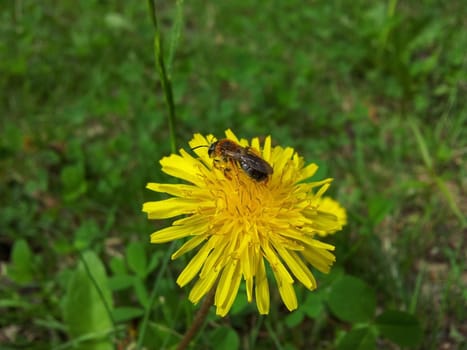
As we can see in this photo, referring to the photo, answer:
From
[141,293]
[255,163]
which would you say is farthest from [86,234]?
[255,163]

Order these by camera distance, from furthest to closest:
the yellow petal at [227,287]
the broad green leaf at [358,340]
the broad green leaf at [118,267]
Result: the broad green leaf at [118,267], the broad green leaf at [358,340], the yellow petal at [227,287]

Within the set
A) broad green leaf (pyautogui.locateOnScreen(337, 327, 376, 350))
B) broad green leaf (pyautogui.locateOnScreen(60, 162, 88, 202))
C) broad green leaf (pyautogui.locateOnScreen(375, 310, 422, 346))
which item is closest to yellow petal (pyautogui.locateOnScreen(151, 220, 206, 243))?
broad green leaf (pyautogui.locateOnScreen(337, 327, 376, 350))

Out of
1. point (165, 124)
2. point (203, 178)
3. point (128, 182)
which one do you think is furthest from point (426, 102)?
point (203, 178)

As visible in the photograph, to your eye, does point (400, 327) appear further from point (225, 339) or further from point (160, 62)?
point (160, 62)

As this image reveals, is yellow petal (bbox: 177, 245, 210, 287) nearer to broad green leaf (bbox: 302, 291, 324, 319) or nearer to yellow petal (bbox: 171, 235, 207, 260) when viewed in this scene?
yellow petal (bbox: 171, 235, 207, 260)

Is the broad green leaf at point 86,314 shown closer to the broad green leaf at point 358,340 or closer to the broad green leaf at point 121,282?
the broad green leaf at point 121,282

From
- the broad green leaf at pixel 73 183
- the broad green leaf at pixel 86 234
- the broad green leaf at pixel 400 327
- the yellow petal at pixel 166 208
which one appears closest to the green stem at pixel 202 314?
the yellow petal at pixel 166 208

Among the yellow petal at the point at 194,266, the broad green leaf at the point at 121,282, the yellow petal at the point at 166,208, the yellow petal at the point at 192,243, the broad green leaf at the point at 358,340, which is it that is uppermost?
the yellow petal at the point at 166,208
